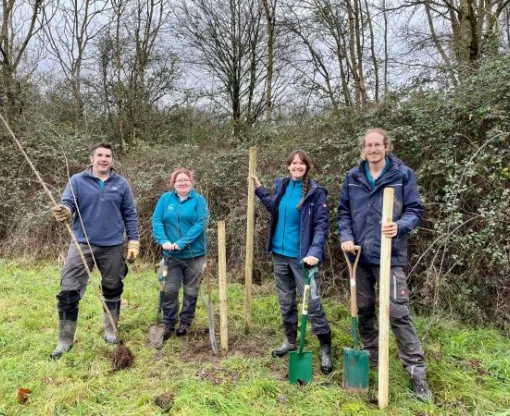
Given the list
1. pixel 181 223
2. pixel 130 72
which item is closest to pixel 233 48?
pixel 130 72

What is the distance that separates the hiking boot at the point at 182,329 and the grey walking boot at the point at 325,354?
1.47m

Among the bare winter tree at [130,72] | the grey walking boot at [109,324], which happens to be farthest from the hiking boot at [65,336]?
the bare winter tree at [130,72]

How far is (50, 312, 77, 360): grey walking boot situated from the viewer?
3.69 meters

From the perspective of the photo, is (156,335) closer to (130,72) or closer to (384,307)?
(384,307)

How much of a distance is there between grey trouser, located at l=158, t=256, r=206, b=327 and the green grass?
248mm

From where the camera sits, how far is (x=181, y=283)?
4188 millimetres

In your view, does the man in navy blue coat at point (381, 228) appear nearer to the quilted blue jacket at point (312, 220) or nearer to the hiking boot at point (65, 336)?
the quilted blue jacket at point (312, 220)

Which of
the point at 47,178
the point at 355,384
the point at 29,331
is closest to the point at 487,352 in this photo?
the point at 355,384

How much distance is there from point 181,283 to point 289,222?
1.43 metres

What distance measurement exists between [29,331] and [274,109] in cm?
1104

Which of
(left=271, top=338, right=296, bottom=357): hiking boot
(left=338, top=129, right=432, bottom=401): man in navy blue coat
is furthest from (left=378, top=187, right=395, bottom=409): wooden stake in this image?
(left=271, top=338, right=296, bottom=357): hiking boot

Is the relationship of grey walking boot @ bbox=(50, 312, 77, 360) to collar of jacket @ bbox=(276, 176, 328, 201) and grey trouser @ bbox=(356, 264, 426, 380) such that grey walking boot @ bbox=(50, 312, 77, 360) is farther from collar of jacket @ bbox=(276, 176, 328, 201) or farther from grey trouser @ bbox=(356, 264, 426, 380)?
grey trouser @ bbox=(356, 264, 426, 380)

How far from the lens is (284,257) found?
3.60 meters

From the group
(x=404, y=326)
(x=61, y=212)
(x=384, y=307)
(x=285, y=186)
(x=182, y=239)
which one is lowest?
(x=404, y=326)
